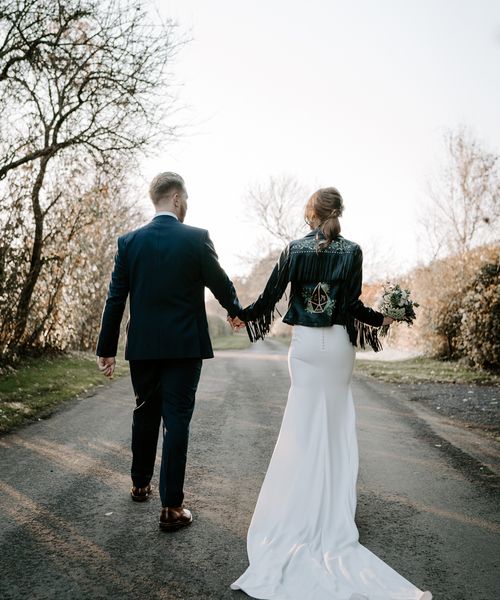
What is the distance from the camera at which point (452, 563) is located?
307cm

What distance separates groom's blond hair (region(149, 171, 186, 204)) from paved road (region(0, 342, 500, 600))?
7.53 ft

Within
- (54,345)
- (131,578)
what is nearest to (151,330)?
(131,578)

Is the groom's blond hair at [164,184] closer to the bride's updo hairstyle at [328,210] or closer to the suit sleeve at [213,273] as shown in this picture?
the suit sleeve at [213,273]

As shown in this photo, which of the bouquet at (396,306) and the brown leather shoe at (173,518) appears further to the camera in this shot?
the bouquet at (396,306)

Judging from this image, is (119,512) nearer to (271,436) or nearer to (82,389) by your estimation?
(271,436)

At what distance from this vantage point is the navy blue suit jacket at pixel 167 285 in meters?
3.63

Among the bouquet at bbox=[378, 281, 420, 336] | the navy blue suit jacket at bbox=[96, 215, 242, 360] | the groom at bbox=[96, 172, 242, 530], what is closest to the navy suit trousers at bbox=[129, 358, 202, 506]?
the groom at bbox=[96, 172, 242, 530]

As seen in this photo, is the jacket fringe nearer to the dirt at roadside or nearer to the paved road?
the paved road

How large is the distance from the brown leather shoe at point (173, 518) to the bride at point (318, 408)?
51 cm

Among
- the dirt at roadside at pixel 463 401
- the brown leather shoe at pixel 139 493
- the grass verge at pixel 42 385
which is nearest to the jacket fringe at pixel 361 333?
the brown leather shoe at pixel 139 493

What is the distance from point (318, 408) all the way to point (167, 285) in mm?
1336

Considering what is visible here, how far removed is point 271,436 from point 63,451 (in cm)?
228

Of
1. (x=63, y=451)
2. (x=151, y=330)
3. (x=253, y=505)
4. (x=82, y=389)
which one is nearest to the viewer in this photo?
(x=151, y=330)

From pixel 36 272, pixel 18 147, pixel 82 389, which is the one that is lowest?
pixel 82 389
